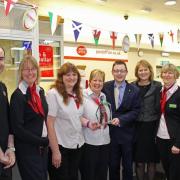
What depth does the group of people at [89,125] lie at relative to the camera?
2.25 meters

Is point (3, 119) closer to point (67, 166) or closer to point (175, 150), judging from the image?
point (67, 166)

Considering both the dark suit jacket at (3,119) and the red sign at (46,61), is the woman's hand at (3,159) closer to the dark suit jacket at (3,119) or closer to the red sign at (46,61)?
the dark suit jacket at (3,119)

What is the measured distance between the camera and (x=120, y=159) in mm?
3166

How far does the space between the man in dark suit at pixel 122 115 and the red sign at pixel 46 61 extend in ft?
6.02

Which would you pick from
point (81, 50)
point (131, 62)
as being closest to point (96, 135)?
point (81, 50)

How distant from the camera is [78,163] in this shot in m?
2.71

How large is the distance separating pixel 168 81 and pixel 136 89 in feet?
1.11

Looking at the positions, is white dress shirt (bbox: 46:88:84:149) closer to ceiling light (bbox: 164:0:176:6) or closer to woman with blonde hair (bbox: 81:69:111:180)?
woman with blonde hair (bbox: 81:69:111:180)

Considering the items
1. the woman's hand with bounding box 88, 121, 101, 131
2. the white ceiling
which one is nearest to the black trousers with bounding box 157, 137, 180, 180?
the woman's hand with bounding box 88, 121, 101, 131

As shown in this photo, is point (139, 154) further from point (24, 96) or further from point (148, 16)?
point (148, 16)

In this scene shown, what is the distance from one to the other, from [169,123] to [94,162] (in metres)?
0.87

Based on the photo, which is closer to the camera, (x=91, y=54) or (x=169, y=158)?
(x=169, y=158)

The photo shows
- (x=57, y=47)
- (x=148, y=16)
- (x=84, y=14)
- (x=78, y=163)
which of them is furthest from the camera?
(x=148, y=16)

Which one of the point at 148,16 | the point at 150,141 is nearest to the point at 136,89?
the point at 150,141
